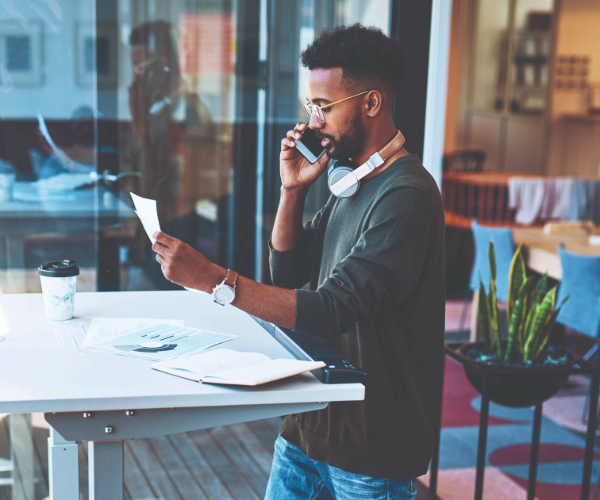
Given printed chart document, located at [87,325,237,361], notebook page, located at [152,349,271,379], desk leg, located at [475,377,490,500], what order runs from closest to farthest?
notebook page, located at [152,349,271,379] < printed chart document, located at [87,325,237,361] < desk leg, located at [475,377,490,500]

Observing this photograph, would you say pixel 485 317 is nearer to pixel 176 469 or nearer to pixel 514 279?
pixel 514 279

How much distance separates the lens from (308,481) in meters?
1.60

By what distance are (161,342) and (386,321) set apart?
1.48ft

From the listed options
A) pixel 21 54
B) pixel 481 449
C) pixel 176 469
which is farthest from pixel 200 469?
pixel 21 54

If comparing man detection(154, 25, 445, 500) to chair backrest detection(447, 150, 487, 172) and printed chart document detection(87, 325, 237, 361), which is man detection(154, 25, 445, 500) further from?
chair backrest detection(447, 150, 487, 172)

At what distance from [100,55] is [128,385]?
2187mm

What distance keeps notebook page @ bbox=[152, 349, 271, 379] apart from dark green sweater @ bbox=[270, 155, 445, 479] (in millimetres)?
114

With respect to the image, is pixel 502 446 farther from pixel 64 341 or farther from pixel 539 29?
pixel 539 29

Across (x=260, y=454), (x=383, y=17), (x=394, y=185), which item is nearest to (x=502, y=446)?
(x=260, y=454)

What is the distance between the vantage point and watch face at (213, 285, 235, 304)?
1.30 m

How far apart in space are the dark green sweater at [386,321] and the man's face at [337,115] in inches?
3.6

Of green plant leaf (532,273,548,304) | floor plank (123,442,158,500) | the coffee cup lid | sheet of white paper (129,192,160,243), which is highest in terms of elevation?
sheet of white paper (129,192,160,243)

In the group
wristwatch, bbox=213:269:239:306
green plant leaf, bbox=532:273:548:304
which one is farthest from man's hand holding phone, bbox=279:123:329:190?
green plant leaf, bbox=532:273:548:304

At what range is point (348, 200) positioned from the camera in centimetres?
155
